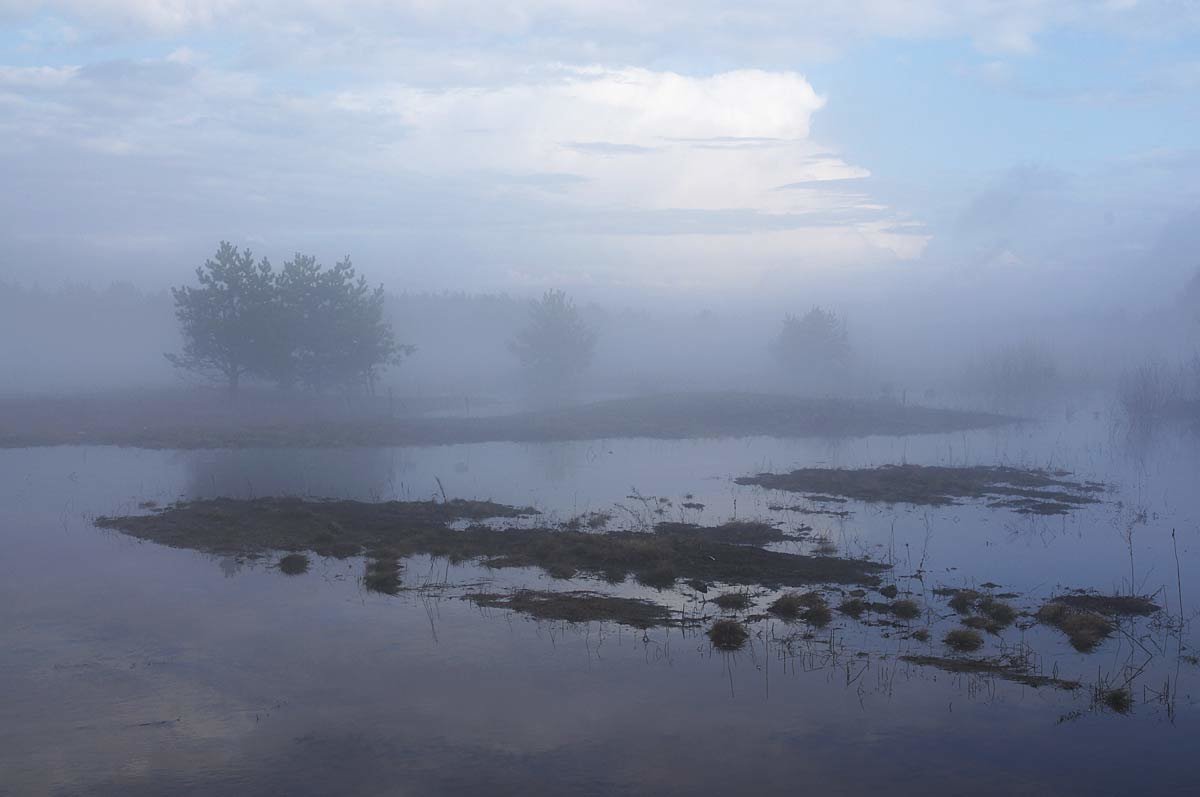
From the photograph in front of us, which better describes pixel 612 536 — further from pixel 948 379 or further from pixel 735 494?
pixel 948 379

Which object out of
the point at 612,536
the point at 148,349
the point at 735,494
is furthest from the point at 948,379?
the point at 148,349

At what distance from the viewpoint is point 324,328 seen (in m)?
63.1

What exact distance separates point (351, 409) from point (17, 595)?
47064 millimetres

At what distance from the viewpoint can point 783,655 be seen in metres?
15.4

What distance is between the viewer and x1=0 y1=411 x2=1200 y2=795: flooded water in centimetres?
1142

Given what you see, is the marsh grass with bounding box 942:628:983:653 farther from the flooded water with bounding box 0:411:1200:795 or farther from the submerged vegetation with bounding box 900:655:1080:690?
the submerged vegetation with bounding box 900:655:1080:690

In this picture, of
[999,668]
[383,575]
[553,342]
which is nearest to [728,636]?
[999,668]

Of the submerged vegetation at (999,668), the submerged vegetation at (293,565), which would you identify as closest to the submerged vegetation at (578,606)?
the submerged vegetation at (293,565)

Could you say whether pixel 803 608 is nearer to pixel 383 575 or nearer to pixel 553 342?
pixel 383 575

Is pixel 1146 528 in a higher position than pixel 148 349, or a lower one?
lower

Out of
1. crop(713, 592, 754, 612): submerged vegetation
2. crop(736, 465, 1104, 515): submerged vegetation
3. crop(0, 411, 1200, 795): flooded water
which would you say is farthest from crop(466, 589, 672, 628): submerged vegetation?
crop(736, 465, 1104, 515): submerged vegetation

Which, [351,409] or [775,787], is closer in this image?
[775,787]

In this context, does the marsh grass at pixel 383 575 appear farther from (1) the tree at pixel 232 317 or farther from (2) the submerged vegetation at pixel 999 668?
(1) the tree at pixel 232 317

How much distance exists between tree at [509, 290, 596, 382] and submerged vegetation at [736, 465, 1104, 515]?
48609mm
